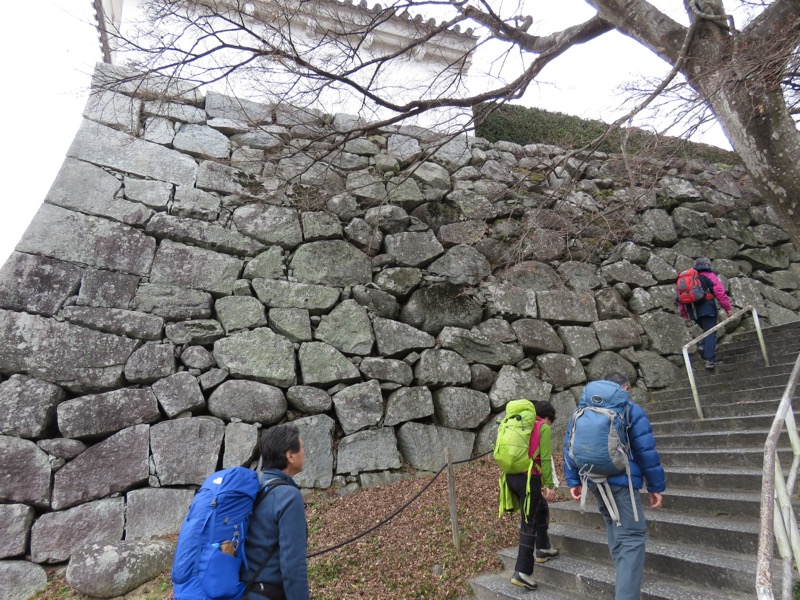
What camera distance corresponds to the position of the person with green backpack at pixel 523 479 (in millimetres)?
3350

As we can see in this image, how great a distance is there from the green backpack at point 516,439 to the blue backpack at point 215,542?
1956 millimetres

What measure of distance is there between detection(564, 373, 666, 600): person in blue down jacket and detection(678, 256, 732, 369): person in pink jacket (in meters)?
4.60

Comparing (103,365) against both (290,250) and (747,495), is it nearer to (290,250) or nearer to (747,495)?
(290,250)

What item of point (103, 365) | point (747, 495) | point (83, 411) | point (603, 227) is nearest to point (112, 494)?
point (83, 411)

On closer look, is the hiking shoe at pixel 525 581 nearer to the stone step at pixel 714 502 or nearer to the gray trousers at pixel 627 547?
the gray trousers at pixel 627 547

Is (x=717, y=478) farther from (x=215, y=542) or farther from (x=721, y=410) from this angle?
(x=215, y=542)

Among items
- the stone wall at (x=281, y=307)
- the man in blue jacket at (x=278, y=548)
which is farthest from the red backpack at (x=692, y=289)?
the man in blue jacket at (x=278, y=548)

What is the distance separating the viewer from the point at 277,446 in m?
2.22

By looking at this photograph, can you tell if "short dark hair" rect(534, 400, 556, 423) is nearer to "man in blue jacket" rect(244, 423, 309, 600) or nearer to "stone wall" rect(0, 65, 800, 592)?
"stone wall" rect(0, 65, 800, 592)

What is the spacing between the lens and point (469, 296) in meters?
6.34

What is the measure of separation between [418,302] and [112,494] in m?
3.76

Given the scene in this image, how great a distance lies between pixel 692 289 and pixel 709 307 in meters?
0.36

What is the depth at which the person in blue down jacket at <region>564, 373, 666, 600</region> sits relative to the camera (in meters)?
2.62

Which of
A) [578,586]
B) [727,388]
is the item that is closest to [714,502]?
[578,586]
